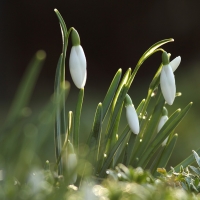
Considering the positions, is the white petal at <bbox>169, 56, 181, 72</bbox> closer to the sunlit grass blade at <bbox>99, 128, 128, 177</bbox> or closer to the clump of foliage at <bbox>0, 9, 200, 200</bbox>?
the clump of foliage at <bbox>0, 9, 200, 200</bbox>

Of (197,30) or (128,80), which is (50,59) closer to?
(197,30)

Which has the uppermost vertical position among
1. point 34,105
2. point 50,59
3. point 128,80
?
point 128,80

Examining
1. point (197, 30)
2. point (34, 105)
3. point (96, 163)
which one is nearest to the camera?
point (96, 163)

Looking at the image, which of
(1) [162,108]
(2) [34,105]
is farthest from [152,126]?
(2) [34,105]

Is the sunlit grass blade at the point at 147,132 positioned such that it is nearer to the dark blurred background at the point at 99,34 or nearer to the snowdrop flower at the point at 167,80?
the snowdrop flower at the point at 167,80

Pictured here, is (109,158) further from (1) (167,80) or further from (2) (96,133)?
(1) (167,80)

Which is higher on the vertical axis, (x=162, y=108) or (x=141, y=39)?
(x=162, y=108)

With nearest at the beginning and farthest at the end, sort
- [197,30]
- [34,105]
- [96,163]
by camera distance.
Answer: [96,163] < [34,105] < [197,30]
